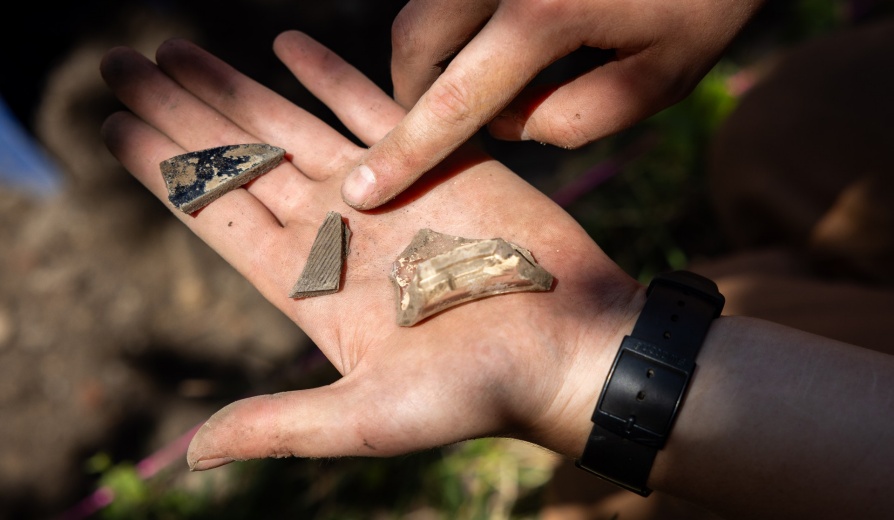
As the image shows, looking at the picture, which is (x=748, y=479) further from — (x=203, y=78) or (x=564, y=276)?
(x=203, y=78)

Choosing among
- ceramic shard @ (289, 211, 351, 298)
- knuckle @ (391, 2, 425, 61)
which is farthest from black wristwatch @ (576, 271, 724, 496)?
knuckle @ (391, 2, 425, 61)

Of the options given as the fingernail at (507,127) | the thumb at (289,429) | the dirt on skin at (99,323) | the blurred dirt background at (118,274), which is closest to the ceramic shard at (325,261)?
the thumb at (289,429)

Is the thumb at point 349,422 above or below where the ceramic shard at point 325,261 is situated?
below

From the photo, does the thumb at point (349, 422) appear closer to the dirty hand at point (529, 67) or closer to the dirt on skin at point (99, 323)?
the dirty hand at point (529, 67)

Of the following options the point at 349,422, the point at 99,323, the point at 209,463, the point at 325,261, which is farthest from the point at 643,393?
the point at 99,323

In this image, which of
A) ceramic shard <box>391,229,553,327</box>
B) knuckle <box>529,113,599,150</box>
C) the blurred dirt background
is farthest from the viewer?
the blurred dirt background

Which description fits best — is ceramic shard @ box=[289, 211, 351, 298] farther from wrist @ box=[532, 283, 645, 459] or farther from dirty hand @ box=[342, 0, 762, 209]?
wrist @ box=[532, 283, 645, 459]
